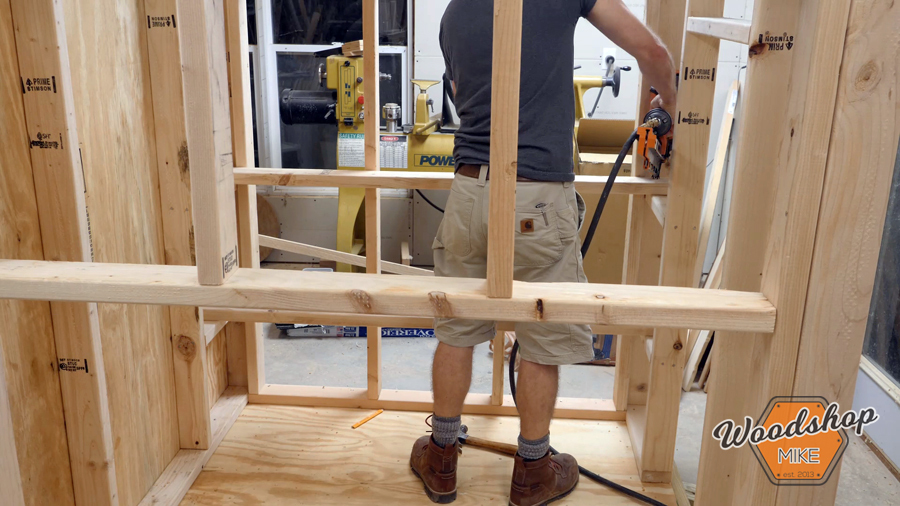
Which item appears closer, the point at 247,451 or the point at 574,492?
the point at 574,492

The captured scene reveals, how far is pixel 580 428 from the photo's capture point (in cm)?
224

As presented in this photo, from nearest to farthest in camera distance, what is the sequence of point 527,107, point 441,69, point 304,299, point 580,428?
point 304,299 < point 527,107 < point 580,428 < point 441,69

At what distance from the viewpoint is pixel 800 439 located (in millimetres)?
992

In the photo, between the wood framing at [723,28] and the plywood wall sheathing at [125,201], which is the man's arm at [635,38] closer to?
the wood framing at [723,28]

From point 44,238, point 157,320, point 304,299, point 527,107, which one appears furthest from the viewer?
point 157,320

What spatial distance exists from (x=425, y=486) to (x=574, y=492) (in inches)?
17.5

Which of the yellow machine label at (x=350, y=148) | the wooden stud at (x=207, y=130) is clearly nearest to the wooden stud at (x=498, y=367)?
the wooden stud at (x=207, y=130)

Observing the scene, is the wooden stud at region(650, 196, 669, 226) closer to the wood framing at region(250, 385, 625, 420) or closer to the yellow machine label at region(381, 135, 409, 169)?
the wood framing at region(250, 385, 625, 420)

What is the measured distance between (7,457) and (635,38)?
1589 millimetres

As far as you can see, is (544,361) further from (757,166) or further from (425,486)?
(757,166)

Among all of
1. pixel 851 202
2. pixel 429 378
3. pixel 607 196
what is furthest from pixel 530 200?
pixel 429 378

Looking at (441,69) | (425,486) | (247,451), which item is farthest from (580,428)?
(441,69)

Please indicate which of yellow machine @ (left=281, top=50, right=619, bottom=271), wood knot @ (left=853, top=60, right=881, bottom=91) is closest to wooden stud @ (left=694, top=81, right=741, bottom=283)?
yellow machine @ (left=281, top=50, right=619, bottom=271)

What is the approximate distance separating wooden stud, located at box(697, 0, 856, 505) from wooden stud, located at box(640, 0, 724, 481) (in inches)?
23.5
